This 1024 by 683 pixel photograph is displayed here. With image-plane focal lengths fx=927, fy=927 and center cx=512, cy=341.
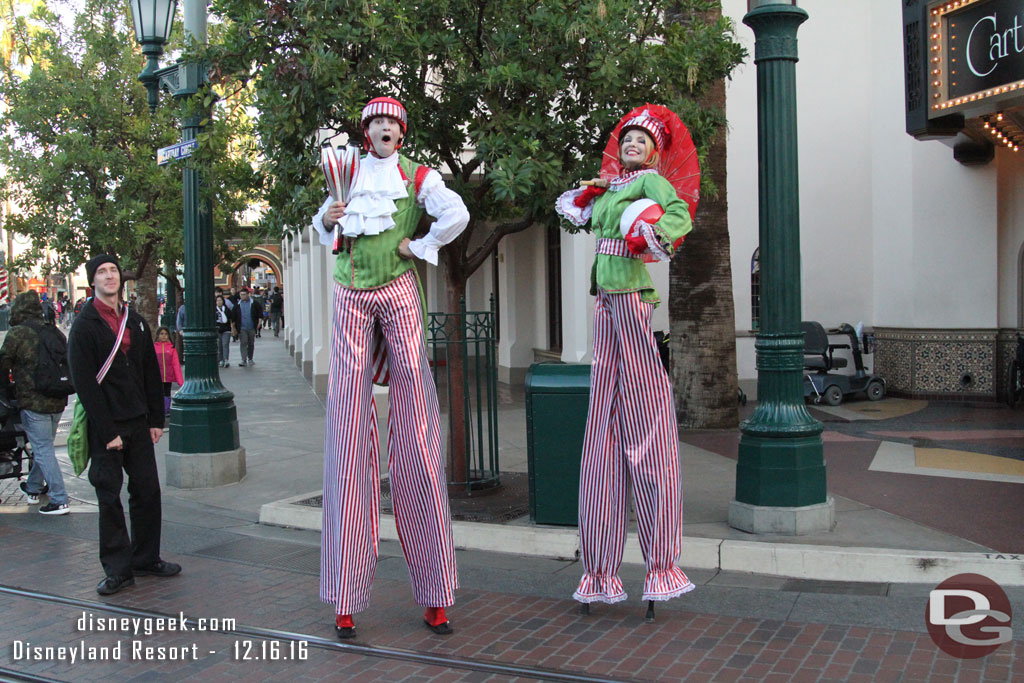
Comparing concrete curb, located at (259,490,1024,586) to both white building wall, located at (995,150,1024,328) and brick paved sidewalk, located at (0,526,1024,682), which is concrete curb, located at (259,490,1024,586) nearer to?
brick paved sidewalk, located at (0,526,1024,682)

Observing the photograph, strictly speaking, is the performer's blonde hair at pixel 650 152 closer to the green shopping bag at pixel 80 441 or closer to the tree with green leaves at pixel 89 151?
the green shopping bag at pixel 80 441

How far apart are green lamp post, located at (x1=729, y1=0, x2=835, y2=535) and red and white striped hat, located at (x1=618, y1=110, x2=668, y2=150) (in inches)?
61.2

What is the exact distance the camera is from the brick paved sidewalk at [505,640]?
3.98 meters

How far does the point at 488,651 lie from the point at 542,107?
3.77m

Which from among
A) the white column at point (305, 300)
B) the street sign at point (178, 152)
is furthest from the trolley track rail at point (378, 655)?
the white column at point (305, 300)

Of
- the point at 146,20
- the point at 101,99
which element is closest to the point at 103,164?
the point at 101,99

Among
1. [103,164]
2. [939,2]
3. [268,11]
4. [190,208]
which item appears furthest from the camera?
[103,164]

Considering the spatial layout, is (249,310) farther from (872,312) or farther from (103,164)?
(872,312)

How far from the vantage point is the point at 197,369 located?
327 inches

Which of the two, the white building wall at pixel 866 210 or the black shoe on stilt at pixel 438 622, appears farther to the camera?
the white building wall at pixel 866 210

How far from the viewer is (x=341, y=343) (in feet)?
14.5

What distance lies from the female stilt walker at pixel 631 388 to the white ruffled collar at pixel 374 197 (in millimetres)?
1005

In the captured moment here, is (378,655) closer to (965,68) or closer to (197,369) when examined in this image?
(197,369)

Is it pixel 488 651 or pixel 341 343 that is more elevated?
pixel 341 343
